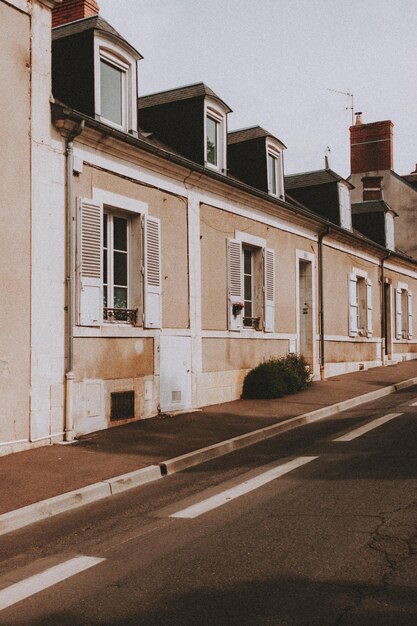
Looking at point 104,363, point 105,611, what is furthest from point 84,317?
point 105,611

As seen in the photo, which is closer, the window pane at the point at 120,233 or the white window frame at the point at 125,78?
the white window frame at the point at 125,78

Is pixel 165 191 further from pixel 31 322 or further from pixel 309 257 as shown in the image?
pixel 309 257

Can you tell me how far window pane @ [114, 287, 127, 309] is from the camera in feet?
36.7

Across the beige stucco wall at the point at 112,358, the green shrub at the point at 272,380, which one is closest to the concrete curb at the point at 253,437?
the green shrub at the point at 272,380

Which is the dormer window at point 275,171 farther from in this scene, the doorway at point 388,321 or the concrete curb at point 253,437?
the doorway at point 388,321

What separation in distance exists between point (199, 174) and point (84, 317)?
4.32 metres

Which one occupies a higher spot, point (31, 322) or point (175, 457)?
point (31, 322)

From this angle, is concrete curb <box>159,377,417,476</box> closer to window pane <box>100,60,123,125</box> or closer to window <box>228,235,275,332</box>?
window <box>228,235,275,332</box>

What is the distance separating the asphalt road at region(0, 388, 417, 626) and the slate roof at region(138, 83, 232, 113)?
28.3 ft

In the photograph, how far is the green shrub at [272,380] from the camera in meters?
14.3

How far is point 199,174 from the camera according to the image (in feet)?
42.6

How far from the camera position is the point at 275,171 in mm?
16578

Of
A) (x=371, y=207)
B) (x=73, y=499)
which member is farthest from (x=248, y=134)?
(x=73, y=499)

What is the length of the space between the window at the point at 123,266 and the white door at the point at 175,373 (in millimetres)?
579
